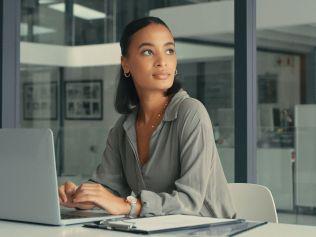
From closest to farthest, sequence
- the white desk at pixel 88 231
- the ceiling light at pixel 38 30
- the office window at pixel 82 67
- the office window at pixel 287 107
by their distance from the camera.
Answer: the white desk at pixel 88 231, the office window at pixel 287 107, the office window at pixel 82 67, the ceiling light at pixel 38 30

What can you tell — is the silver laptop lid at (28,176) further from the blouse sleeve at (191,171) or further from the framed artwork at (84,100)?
the framed artwork at (84,100)

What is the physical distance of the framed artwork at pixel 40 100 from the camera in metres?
4.72

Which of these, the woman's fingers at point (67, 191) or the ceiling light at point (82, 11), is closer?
the woman's fingers at point (67, 191)

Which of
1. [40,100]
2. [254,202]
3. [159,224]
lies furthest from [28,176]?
[40,100]

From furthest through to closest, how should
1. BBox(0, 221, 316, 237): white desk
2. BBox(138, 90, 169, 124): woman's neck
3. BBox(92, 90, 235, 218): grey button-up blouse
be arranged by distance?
BBox(138, 90, 169, 124): woman's neck, BBox(92, 90, 235, 218): grey button-up blouse, BBox(0, 221, 316, 237): white desk

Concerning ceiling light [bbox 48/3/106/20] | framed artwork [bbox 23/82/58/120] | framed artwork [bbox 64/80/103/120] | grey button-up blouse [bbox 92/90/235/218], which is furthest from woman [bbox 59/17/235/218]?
framed artwork [bbox 23/82/58/120]

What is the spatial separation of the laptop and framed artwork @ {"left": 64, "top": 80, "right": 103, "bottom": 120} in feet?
9.01

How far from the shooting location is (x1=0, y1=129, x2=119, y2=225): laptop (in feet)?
4.88

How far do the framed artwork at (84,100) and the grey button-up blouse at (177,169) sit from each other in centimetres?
228

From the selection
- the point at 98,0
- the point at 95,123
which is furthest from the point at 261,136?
the point at 98,0

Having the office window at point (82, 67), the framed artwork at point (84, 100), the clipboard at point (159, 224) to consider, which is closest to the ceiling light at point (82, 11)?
the office window at point (82, 67)

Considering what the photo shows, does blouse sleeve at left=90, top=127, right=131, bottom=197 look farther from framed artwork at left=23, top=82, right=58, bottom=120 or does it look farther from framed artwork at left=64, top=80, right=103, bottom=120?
framed artwork at left=23, top=82, right=58, bottom=120

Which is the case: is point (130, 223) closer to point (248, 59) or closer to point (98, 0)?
point (248, 59)

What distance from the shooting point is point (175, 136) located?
189cm
